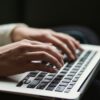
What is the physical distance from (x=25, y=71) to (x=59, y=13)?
964mm

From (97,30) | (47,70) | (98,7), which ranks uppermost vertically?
(47,70)

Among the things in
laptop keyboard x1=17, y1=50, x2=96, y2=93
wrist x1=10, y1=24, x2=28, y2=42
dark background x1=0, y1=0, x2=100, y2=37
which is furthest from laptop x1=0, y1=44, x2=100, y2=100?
dark background x1=0, y1=0, x2=100, y2=37

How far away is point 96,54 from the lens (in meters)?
0.95

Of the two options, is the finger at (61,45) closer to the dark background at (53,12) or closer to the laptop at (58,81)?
the laptop at (58,81)

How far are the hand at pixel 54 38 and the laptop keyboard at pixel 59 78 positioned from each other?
5 centimetres

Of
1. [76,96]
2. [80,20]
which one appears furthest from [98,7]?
[76,96]

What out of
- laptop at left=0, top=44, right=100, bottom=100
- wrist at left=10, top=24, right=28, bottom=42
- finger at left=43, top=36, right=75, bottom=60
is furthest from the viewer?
wrist at left=10, top=24, right=28, bottom=42

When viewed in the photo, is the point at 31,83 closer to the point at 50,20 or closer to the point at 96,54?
the point at 96,54

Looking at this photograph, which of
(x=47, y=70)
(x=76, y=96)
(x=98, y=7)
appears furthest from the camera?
(x=98, y=7)

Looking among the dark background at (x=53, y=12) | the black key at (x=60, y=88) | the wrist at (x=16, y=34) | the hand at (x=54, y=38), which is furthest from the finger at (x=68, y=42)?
the dark background at (x=53, y=12)

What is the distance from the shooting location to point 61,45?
0.95 m

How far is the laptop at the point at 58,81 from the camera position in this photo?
70 centimetres

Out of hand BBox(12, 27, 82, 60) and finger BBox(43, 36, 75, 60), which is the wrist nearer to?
hand BBox(12, 27, 82, 60)

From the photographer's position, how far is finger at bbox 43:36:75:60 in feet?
3.04
